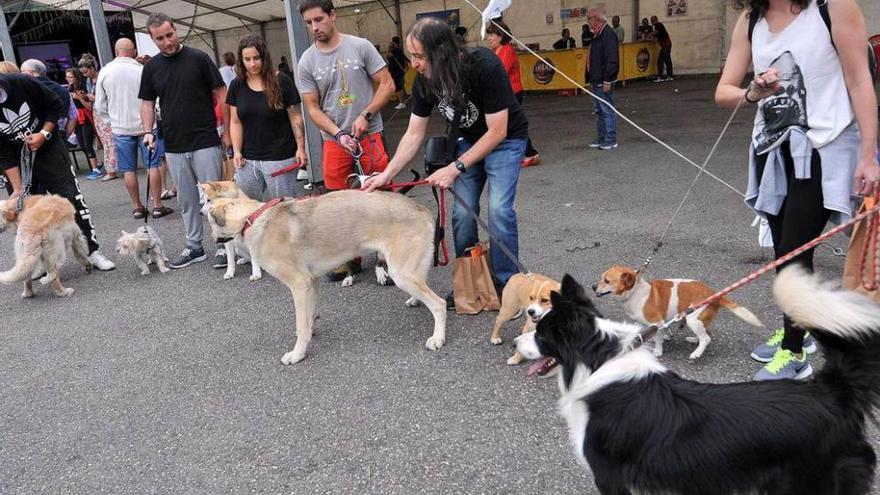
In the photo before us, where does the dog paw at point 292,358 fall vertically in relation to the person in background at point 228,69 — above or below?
below

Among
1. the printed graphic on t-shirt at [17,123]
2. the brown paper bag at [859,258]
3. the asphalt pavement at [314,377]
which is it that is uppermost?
the printed graphic on t-shirt at [17,123]

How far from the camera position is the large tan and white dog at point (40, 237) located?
5.17 metres

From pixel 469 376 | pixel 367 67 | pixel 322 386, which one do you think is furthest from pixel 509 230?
pixel 367 67

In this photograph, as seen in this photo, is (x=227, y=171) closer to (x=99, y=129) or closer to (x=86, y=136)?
(x=99, y=129)

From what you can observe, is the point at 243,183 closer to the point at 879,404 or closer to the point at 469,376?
the point at 469,376

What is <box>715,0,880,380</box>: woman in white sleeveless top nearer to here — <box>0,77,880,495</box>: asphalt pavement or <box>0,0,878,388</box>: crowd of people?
<box>0,0,878,388</box>: crowd of people

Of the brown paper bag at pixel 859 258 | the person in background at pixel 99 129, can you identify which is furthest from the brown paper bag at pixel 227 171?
the person in background at pixel 99 129

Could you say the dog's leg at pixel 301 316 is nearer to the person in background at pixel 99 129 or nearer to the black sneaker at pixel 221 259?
the black sneaker at pixel 221 259

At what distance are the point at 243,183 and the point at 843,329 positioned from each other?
4744 millimetres

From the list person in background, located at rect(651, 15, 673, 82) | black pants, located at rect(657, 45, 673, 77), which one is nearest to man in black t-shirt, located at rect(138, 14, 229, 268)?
person in background, located at rect(651, 15, 673, 82)

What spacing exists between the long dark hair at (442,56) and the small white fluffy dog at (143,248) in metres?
3.57

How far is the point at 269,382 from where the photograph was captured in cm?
353

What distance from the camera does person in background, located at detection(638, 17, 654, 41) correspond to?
20.3m

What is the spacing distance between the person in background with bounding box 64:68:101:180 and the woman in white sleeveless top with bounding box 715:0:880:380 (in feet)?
39.2
